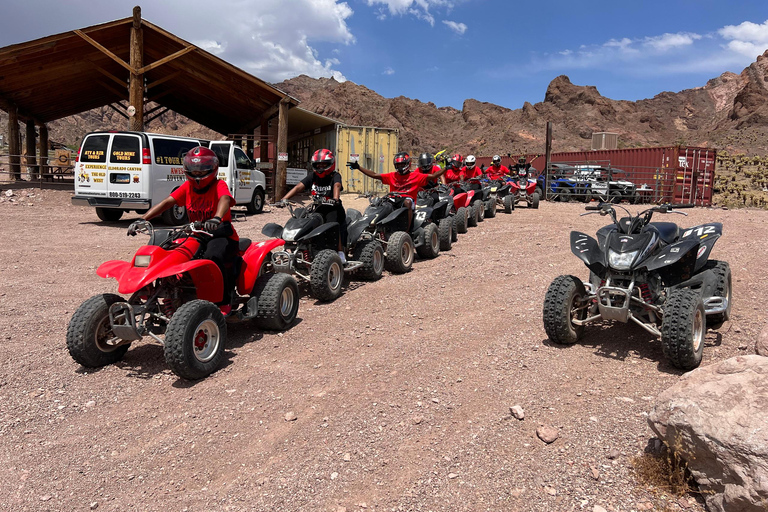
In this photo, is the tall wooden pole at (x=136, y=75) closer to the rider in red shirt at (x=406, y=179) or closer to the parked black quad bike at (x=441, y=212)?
the parked black quad bike at (x=441, y=212)

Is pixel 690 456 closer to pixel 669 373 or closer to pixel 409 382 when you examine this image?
pixel 669 373

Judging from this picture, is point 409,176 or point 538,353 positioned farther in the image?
point 409,176

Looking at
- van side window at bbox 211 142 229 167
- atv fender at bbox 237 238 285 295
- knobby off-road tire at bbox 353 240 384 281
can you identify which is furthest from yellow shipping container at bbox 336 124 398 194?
atv fender at bbox 237 238 285 295

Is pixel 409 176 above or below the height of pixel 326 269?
above

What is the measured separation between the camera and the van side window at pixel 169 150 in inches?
504

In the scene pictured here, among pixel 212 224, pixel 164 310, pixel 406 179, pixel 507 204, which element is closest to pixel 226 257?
pixel 212 224

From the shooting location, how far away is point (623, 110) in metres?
79.2

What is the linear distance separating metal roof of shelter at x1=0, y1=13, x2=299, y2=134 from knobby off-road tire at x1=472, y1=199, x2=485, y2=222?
8.25 meters

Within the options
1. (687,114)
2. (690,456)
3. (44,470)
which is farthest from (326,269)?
(687,114)

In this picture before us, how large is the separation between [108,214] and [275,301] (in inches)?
409

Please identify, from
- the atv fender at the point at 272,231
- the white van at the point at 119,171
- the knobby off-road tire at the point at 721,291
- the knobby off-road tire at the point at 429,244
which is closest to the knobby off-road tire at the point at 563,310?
the knobby off-road tire at the point at 721,291

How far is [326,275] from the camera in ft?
20.1

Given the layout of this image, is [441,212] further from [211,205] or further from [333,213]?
[211,205]

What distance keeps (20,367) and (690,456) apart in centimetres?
473
